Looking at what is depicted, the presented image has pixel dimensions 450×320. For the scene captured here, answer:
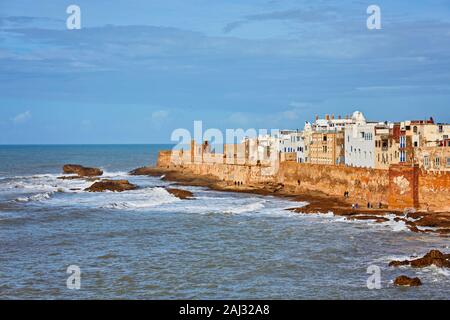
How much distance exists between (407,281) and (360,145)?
3987cm

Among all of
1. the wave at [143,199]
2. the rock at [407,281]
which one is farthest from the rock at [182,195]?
the rock at [407,281]

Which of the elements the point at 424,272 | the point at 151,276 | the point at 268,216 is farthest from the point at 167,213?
the point at 424,272

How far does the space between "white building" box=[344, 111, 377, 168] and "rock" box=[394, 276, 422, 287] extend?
36.3 m

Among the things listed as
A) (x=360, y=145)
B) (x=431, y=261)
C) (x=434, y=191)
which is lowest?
(x=431, y=261)

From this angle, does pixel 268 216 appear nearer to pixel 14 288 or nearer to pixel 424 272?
pixel 424 272

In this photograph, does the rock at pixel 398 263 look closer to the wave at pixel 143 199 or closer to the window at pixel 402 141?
the window at pixel 402 141

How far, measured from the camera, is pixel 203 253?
3650 cm

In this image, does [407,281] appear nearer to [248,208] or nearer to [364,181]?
[248,208]

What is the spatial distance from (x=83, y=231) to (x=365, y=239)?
60.3ft

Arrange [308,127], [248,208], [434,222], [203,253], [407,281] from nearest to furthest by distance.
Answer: [407,281], [203,253], [434,222], [248,208], [308,127]

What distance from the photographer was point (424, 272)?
3059cm

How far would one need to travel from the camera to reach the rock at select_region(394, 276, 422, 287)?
28.2 m

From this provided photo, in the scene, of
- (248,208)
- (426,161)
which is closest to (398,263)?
(426,161)

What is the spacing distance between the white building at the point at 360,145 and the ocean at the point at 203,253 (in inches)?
493
